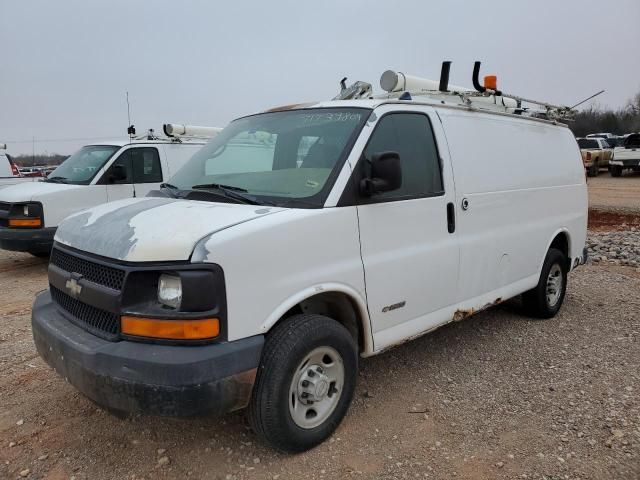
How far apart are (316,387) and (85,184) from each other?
6.64 metres

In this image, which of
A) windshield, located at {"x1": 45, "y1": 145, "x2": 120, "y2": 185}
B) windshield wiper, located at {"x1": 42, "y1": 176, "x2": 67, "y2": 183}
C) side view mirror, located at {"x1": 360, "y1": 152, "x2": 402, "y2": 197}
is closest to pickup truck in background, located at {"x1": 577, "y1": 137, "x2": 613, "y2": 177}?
windshield, located at {"x1": 45, "y1": 145, "x2": 120, "y2": 185}

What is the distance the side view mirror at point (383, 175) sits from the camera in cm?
320

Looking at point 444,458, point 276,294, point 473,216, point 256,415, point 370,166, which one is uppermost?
point 370,166

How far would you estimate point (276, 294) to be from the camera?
2.86 meters

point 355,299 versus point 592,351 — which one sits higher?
point 355,299

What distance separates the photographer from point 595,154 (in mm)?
27734

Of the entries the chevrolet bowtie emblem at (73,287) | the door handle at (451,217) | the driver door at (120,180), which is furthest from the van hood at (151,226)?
the driver door at (120,180)

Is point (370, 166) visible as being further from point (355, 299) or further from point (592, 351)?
point (592, 351)

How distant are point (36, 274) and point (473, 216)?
6.73 meters

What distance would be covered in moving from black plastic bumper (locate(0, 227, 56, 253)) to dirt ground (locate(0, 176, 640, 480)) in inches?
120

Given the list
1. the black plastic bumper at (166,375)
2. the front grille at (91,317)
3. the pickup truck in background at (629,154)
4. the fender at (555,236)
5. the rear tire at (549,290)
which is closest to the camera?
the black plastic bumper at (166,375)

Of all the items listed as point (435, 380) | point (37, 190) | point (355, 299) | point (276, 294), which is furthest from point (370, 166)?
point (37, 190)

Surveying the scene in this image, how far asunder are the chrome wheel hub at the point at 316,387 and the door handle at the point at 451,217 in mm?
1399

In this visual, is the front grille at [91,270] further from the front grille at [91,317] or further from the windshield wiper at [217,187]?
the windshield wiper at [217,187]
